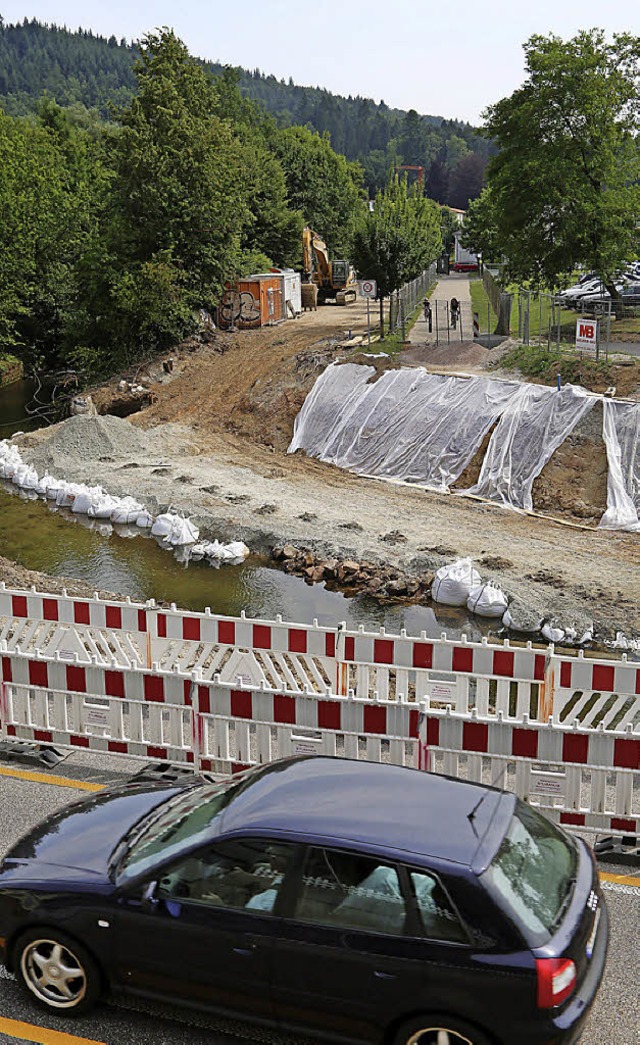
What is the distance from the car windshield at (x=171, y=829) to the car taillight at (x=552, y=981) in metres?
1.98

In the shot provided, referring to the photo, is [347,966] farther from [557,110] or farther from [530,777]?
[557,110]

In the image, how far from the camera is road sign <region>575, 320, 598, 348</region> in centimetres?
2655

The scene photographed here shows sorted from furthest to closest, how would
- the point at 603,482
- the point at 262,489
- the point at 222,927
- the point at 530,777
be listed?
the point at 262,489, the point at 603,482, the point at 530,777, the point at 222,927

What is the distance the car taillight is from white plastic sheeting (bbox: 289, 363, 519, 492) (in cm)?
1950

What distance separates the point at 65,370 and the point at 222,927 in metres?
39.5

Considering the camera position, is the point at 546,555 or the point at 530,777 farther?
the point at 546,555

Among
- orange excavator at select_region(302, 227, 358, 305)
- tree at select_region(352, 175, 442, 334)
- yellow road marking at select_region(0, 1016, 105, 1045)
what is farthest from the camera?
orange excavator at select_region(302, 227, 358, 305)

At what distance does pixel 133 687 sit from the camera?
9.19m

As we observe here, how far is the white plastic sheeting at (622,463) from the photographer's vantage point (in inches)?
830

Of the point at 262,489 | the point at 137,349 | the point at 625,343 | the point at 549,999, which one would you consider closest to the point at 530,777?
the point at 549,999

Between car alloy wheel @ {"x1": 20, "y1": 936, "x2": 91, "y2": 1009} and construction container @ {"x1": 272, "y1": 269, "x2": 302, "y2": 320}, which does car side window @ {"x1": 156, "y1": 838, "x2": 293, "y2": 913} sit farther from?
construction container @ {"x1": 272, "y1": 269, "x2": 302, "y2": 320}

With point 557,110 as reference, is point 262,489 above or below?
below

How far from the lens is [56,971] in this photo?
5.84 m

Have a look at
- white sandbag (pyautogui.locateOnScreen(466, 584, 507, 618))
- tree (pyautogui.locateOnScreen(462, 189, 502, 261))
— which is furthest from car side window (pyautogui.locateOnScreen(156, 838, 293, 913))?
tree (pyautogui.locateOnScreen(462, 189, 502, 261))
